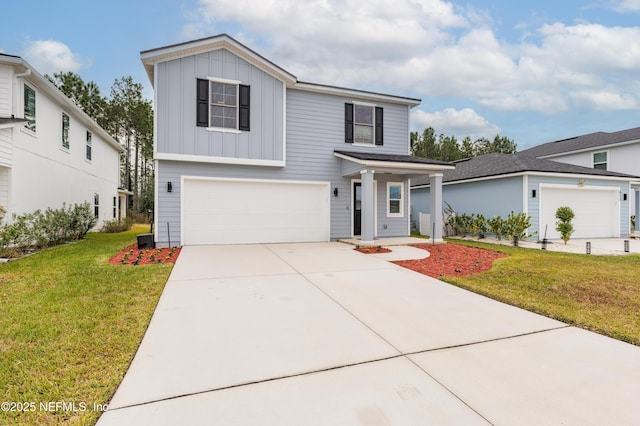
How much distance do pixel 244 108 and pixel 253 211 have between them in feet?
10.9

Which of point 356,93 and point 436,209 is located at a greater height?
point 356,93

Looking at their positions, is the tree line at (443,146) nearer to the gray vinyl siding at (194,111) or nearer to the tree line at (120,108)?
the tree line at (120,108)

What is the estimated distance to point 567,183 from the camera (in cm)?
1262

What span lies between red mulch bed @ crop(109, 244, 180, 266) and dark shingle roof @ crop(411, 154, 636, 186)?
40.6 ft

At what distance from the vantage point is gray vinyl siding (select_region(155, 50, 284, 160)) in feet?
29.9

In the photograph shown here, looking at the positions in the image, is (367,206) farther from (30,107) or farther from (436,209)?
(30,107)

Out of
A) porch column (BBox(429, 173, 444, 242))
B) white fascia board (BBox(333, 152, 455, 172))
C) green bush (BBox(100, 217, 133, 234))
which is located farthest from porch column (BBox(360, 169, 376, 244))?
green bush (BBox(100, 217, 133, 234))

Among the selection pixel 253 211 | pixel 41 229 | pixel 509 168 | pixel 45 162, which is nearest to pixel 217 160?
pixel 253 211

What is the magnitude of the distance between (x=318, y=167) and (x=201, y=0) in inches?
271

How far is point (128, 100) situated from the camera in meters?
24.8

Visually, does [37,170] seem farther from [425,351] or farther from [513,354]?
[513,354]

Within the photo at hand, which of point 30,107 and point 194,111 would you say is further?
point 30,107

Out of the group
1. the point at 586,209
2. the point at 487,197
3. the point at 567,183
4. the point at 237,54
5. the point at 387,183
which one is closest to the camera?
the point at 237,54

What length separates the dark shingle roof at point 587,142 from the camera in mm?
18019
